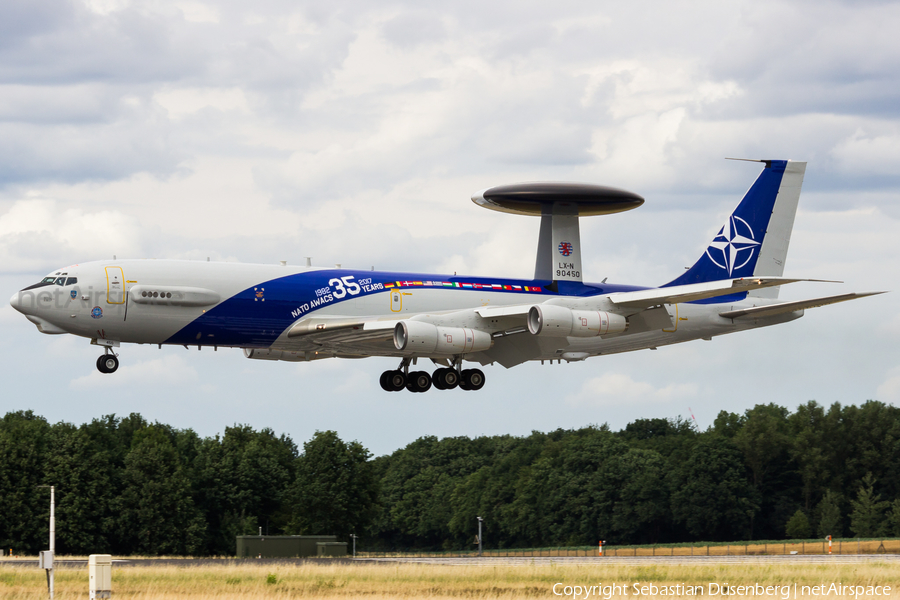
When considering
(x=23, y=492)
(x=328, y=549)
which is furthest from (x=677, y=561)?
(x=23, y=492)

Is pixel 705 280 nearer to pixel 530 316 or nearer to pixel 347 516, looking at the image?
pixel 530 316

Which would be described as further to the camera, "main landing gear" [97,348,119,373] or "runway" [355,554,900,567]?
"runway" [355,554,900,567]

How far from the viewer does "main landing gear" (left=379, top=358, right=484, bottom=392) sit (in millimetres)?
60719

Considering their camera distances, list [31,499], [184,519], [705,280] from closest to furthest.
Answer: [705,280] < [31,499] < [184,519]

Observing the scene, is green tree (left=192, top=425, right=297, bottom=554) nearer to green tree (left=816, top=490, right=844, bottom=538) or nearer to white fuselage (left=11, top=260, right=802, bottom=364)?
green tree (left=816, top=490, right=844, bottom=538)

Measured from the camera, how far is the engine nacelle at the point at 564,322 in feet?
182

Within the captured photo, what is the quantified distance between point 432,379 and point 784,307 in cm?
1883

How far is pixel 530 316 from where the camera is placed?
55938mm

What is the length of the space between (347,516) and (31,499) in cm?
3631

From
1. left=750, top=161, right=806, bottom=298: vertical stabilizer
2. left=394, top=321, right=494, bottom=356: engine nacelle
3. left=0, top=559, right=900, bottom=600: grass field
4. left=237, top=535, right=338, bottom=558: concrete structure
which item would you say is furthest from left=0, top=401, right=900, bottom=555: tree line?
left=394, top=321, right=494, bottom=356: engine nacelle

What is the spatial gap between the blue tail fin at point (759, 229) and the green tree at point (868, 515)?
2794 inches

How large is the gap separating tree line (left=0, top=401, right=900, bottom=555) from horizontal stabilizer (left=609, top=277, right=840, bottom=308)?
82.0m

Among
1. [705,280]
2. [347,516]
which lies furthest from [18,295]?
[347,516]

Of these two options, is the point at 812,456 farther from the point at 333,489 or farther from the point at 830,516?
the point at 333,489
